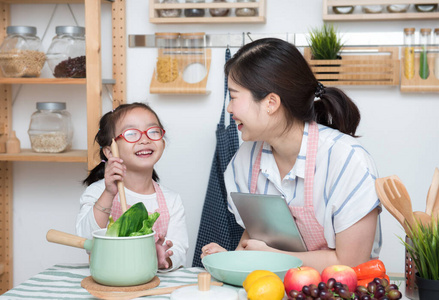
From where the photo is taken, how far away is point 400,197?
46.6 inches

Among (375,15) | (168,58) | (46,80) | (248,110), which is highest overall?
(375,15)

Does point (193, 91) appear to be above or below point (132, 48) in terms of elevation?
below

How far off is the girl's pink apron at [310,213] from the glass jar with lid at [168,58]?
0.89 meters

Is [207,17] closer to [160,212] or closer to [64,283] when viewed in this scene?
[160,212]

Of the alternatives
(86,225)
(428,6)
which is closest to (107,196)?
(86,225)

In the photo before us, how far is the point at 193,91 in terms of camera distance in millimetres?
2299

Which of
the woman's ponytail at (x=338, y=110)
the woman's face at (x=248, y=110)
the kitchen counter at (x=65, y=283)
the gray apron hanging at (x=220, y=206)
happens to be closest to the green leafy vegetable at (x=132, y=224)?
the kitchen counter at (x=65, y=283)

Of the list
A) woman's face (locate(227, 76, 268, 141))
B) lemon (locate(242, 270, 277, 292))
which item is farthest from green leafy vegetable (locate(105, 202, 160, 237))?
woman's face (locate(227, 76, 268, 141))

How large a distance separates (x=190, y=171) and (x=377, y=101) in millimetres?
861

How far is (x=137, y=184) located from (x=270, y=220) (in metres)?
0.48

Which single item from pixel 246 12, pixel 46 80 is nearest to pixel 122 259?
pixel 46 80

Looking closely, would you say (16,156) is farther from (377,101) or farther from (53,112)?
(377,101)

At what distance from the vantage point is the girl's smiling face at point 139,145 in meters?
1.65

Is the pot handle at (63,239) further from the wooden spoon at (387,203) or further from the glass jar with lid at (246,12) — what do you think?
the glass jar with lid at (246,12)
